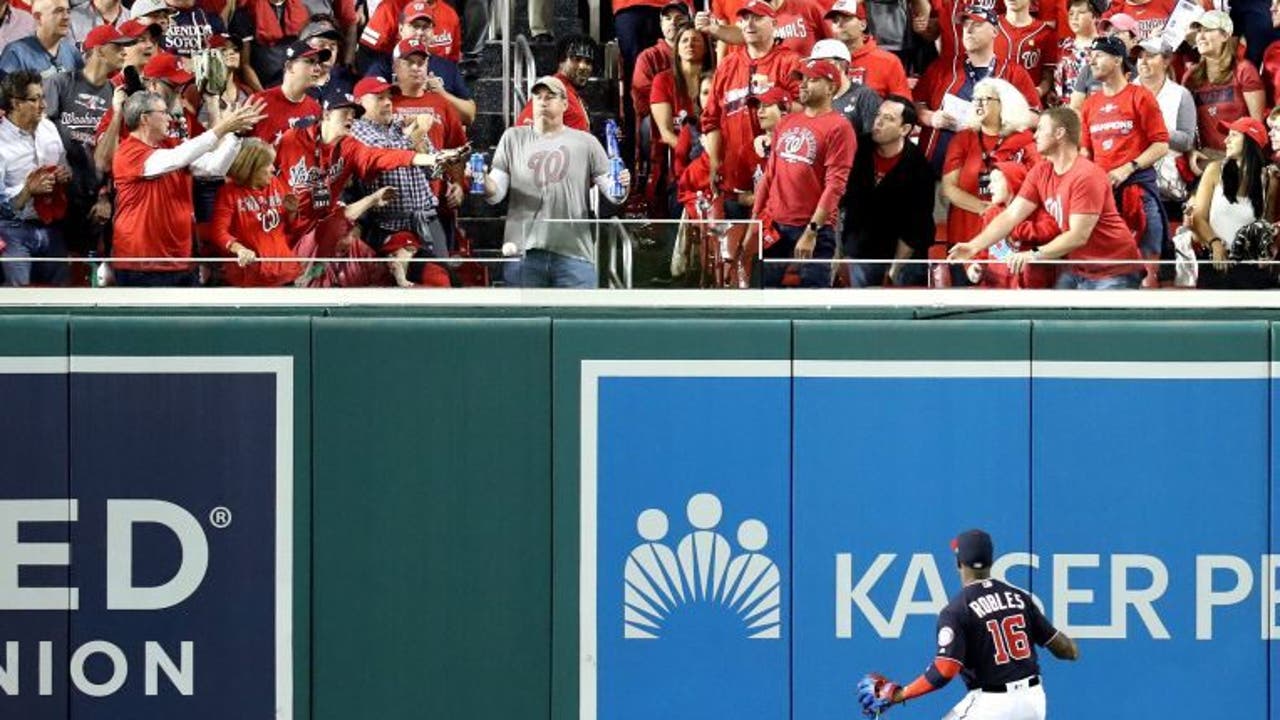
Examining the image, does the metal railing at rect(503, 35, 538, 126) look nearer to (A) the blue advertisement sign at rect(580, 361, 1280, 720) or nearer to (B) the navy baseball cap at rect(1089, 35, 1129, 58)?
(A) the blue advertisement sign at rect(580, 361, 1280, 720)

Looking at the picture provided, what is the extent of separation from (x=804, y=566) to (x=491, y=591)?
1.53 meters

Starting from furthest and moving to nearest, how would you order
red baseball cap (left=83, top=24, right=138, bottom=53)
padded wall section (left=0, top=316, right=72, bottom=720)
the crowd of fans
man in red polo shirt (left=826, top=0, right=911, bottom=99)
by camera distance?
man in red polo shirt (left=826, top=0, right=911, bottom=99), red baseball cap (left=83, top=24, right=138, bottom=53), the crowd of fans, padded wall section (left=0, top=316, right=72, bottom=720)

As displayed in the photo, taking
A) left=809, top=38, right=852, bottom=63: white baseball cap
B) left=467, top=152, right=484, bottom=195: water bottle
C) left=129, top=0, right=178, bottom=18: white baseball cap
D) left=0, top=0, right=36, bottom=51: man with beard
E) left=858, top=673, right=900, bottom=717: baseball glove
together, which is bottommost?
left=858, top=673, right=900, bottom=717: baseball glove

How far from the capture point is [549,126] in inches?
485

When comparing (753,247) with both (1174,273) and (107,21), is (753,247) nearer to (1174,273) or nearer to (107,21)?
(1174,273)

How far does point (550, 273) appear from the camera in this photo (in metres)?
11.4

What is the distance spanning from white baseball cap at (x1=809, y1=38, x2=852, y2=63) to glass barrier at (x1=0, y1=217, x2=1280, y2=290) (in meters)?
1.42

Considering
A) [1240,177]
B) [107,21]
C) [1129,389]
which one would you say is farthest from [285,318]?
[1240,177]

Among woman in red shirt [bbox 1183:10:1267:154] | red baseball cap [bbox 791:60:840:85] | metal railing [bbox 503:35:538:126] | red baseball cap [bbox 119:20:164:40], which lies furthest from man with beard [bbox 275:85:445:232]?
woman in red shirt [bbox 1183:10:1267:154]

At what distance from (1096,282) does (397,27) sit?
4.44m

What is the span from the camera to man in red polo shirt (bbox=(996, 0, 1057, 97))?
44.6ft

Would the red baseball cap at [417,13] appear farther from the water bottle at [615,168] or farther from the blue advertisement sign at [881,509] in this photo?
the blue advertisement sign at [881,509]

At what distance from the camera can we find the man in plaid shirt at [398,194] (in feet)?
39.0

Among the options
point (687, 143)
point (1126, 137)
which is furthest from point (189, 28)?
point (1126, 137)
